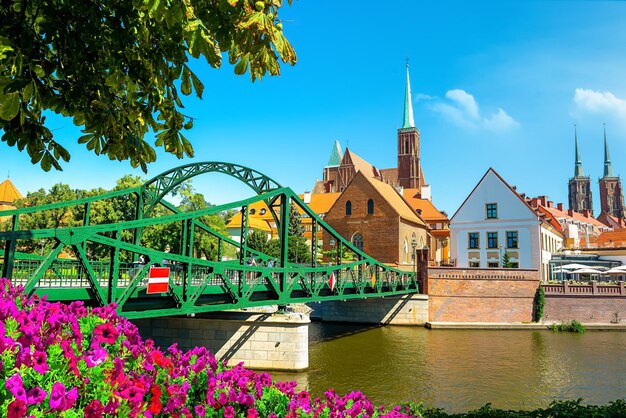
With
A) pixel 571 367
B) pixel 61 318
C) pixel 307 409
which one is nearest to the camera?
pixel 61 318

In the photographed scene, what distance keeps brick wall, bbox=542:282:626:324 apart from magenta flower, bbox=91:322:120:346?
32.4m

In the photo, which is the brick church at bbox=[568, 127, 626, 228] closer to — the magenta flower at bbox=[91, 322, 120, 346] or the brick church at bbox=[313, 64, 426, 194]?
the brick church at bbox=[313, 64, 426, 194]

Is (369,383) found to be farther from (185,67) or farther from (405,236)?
(405,236)

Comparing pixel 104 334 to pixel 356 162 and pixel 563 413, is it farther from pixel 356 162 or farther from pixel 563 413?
pixel 356 162

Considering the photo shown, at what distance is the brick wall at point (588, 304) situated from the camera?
30.3m

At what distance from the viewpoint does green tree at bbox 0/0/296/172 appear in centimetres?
375

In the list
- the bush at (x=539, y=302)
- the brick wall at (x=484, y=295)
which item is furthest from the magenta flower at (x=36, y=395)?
the bush at (x=539, y=302)

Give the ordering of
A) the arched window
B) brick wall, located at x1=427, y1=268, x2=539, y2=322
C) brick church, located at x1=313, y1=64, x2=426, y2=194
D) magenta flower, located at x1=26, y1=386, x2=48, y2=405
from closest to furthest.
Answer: magenta flower, located at x1=26, y1=386, x2=48, y2=405 → brick wall, located at x1=427, y1=268, x2=539, y2=322 → the arched window → brick church, located at x1=313, y1=64, x2=426, y2=194

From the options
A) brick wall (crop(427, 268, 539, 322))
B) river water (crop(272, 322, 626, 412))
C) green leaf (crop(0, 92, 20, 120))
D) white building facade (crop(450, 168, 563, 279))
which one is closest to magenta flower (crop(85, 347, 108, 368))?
green leaf (crop(0, 92, 20, 120))

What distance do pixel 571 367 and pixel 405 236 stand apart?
27.5 metres

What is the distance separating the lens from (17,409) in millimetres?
2143

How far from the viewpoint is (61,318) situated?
332 cm

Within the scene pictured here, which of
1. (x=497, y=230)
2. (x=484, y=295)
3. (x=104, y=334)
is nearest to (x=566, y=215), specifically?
(x=497, y=230)

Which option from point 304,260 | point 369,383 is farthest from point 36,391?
point 304,260
